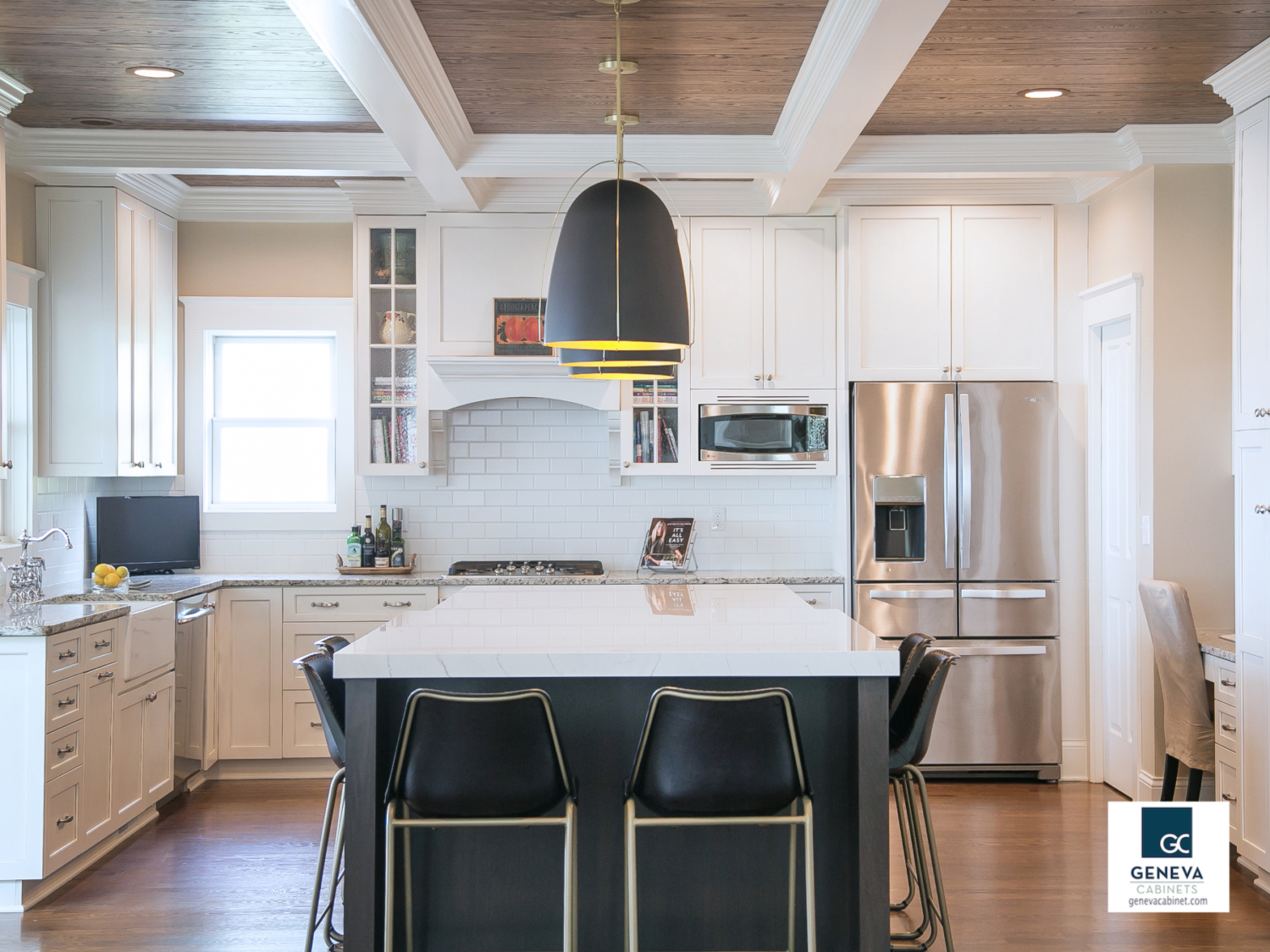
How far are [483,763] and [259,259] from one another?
400cm

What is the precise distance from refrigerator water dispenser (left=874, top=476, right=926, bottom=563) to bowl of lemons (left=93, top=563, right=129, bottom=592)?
3406 mm

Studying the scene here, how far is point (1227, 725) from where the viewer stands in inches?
155

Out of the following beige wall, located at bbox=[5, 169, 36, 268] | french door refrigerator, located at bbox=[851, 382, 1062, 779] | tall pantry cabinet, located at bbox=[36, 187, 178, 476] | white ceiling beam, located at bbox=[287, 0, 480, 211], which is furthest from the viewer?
french door refrigerator, located at bbox=[851, 382, 1062, 779]

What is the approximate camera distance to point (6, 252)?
15.3 feet

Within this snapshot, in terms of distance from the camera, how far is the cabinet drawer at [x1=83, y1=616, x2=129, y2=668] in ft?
12.6

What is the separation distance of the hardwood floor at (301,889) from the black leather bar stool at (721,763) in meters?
1.14

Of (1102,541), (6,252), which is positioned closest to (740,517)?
(1102,541)

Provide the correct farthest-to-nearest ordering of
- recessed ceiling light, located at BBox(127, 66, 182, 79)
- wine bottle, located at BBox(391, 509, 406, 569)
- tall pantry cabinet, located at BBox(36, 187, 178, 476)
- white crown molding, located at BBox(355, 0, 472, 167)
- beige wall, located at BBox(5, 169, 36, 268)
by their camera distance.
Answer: wine bottle, located at BBox(391, 509, 406, 569), tall pantry cabinet, located at BBox(36, 187, 178, 476), beige wall, located at BBox(5, 169, 36, 268), recessed ceiling light, located at BBox(127, 66, 182, 79), white crown molding, located at BBox(355, 0, 472, 167)

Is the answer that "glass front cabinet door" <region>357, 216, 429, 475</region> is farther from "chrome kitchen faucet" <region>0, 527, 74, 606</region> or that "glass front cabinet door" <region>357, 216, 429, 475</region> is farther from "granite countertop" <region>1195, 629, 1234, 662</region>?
"granite countertop" <region>1195, 629, 1234, 662</region>

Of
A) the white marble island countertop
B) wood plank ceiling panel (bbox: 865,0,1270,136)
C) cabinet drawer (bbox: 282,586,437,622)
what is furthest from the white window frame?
wood plank ceiling panel (bbox: 865,0,1270,136)

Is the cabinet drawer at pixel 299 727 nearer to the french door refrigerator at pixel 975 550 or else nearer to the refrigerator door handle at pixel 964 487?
the french door refrigerator at pixel 975 550

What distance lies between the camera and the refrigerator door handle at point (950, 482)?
16.7 feet

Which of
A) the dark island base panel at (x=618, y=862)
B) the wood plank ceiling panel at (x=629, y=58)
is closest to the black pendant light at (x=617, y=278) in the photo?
the wood plank ceiling panel at (x=629, y=58)

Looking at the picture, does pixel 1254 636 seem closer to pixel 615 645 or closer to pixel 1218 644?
pixel 1218 644
